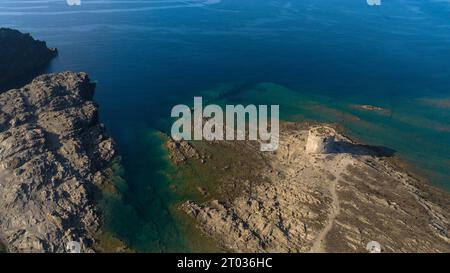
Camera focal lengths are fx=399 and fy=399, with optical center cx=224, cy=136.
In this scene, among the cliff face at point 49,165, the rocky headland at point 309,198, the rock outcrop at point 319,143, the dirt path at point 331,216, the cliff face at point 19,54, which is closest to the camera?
the dirt path at point 331,216

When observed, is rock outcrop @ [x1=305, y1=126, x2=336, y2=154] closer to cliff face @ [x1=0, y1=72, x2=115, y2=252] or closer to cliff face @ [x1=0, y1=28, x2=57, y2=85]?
cliff face @ [x1=0, y1=72, x2=115, y2=252]

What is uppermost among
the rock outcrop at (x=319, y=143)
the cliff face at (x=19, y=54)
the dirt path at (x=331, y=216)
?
the cliff face at (x=19, y=54)

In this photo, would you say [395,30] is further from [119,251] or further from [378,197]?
[119,251]

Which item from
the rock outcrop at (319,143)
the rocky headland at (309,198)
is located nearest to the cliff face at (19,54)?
the rocky headland at (309,198)

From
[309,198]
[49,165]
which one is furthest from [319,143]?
[49,165]

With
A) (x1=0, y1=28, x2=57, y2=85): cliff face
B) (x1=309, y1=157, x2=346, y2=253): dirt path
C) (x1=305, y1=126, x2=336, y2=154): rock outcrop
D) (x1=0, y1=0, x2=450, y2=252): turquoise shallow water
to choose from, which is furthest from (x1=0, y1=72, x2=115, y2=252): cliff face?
(x1=305, y1=126, x2=336, y2=154): rock outcrop

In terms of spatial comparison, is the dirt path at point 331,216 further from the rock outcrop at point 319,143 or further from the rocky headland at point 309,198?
the rock outcrop at point 319,143

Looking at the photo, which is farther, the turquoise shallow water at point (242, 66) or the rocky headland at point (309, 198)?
the turquoise shallow water at point (242, 66)
